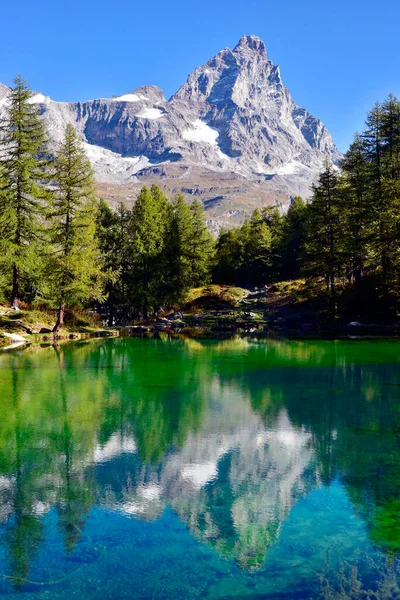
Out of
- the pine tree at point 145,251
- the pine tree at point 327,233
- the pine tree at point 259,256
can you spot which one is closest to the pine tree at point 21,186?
the pine tree at point 145,251

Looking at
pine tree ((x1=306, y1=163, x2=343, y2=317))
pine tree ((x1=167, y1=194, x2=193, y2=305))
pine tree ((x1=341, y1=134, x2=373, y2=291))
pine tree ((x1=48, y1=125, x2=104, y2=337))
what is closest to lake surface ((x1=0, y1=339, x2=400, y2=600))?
pine tree ((x1=48, y1=125, x2=104, y2=337))

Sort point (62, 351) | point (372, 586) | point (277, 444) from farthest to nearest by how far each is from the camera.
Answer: point (62, 351) → point (277, 444) → point (372, 586)

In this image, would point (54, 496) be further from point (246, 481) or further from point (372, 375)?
point (372, 375)

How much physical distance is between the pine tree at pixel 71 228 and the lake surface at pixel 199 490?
608 inches

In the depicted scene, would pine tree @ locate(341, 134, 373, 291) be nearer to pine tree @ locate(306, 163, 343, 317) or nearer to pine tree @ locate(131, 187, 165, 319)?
pine tree @ locate(306, 163, 343, 317)

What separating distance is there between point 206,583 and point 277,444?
555cm

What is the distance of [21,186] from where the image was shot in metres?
34.0

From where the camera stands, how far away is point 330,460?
995 cm

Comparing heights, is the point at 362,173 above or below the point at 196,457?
above

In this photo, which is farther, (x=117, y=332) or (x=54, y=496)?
(x=117, y=332)

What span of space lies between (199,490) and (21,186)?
102 feet

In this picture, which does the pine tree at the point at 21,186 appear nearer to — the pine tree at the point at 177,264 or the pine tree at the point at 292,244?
the pine tree at the point at 177,264

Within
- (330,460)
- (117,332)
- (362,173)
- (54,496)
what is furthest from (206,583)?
(362,173)

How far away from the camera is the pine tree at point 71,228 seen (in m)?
32.7
